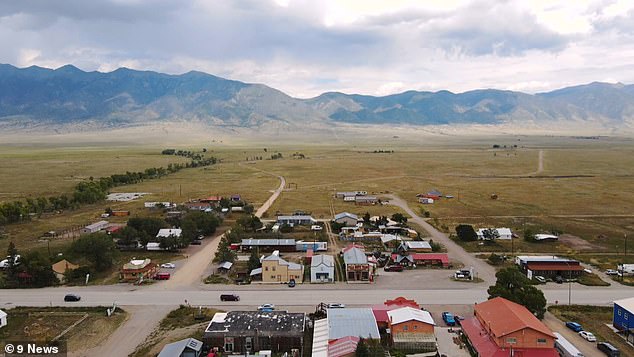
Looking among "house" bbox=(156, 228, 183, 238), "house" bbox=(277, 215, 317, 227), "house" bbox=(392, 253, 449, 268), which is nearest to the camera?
"house" bbox=(392, 253, 449, 268)

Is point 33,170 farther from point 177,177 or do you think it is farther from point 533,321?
point 533,321

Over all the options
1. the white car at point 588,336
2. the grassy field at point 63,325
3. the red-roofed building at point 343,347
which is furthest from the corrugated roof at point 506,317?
the grassy field at point 63,325

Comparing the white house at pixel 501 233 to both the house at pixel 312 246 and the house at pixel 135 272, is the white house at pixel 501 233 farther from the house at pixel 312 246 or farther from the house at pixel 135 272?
the house at pixel 135 272

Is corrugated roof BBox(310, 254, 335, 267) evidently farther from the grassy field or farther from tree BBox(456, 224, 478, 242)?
tree BBox(456, 224, 478, 242)

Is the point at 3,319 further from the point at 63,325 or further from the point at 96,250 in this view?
the point at 96,250

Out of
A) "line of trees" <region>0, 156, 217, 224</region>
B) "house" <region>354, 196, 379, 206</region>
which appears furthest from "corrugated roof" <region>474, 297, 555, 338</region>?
"line of trees" <region>0, 156, 217, 224</region>

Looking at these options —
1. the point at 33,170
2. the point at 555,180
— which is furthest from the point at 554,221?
the point at 33,170

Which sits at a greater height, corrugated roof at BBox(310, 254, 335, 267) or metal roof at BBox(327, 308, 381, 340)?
corrugated roof at BBox(310, 254, 335, 267)

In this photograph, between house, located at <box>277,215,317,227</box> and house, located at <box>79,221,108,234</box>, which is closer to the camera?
house, located at <box>79,221,108,234</box>
